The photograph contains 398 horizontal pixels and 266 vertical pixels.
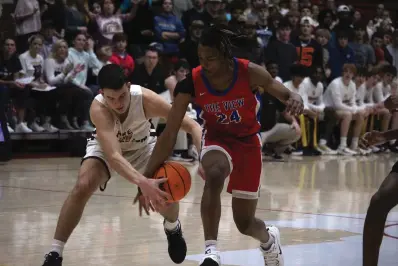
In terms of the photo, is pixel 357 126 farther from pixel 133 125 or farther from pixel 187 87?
pixel 187 87

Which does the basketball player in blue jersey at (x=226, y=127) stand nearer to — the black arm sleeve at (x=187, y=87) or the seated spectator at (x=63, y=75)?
the black arm sleeve at (x=187, y=87)

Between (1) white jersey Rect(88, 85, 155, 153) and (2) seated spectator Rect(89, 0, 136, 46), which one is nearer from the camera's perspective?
(1) white jersey Rect(88, 85, 155, 153)

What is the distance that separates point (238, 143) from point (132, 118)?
0.85 m

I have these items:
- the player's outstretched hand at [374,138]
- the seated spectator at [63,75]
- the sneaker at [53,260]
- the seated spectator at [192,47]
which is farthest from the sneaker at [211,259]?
the seated spectator at [192,47]

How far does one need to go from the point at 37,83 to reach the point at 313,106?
5.77m

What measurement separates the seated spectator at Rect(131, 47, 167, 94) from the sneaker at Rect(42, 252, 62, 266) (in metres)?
8.65

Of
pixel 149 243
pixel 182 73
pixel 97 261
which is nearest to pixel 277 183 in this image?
pixel 182 73

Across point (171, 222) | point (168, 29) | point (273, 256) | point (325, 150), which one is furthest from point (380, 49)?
point (273, 256)

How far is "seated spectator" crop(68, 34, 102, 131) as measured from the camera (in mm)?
13414

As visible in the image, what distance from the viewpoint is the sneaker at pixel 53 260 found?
5172mm

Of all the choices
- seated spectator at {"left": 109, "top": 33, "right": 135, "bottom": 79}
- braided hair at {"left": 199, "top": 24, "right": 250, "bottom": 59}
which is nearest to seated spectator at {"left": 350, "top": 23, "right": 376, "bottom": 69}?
seated spectator at {"left": 109, "top": 33, "right": 135, "bottom": 79}

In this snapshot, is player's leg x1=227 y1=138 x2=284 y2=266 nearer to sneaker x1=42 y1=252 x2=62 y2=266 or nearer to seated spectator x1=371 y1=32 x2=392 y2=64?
sneaker x1=42 y1=252 x2=62 y2=266

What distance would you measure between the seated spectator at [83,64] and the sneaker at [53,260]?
329 inches

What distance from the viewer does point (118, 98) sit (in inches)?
207
